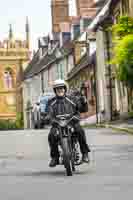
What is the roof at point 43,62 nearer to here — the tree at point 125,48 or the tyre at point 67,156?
the tree at point 125,48

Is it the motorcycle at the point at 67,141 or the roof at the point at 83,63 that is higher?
the roof at the point at 83,63

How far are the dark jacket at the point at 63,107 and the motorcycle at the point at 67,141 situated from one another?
103 mm

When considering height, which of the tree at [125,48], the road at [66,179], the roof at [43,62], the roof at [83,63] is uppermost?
the roof at [43,62]

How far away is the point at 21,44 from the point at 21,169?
88742mm

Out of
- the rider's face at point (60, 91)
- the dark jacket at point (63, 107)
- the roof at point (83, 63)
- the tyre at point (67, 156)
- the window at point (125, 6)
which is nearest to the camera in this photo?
the tyre at point (67, 156)

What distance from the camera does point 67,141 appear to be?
12.0 m

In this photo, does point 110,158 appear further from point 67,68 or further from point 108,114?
point 67,68

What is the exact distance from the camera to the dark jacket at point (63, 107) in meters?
12.2

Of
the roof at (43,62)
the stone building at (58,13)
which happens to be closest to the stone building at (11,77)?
the roof at (43,62)

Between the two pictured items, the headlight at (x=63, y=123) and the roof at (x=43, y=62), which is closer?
the headlight at (x=63, y=123)

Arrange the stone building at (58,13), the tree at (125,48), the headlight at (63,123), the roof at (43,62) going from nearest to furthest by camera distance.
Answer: the headlight at (63,123), the tree at (125,48), the roof at (43,62), the stone building at (58,13)

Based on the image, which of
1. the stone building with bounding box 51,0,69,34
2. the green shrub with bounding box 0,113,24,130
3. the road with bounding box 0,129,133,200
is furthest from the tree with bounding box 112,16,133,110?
the stone building with bounding box 51,0,69,34

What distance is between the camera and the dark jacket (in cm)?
1223

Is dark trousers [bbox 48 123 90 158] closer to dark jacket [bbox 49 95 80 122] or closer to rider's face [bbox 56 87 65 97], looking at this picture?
dark jacket [bbox 49 95 80 122]
